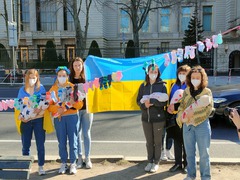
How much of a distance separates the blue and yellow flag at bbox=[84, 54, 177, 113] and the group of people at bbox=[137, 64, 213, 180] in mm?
585

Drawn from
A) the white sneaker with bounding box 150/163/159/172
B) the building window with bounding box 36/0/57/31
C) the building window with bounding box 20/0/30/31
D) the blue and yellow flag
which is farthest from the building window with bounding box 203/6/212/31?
the white sneaker with bounding box 150/163/159/172

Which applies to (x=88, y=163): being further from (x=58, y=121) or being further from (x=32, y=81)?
(x=32, y=81)

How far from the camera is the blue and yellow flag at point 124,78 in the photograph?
5.34 m

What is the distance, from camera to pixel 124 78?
541cm

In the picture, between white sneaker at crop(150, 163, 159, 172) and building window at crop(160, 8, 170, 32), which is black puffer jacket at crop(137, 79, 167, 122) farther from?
building window at crop(160, 8, 170, 32)

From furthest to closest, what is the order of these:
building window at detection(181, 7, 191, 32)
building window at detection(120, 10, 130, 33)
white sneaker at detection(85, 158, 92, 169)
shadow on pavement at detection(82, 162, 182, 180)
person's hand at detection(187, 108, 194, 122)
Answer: building window at detection(120, 10, 130, 33), building window at detection(181, 7, 191, 32), white sneaker at detection(85, 158, 92, 169), shadow on pavement at detection(82, 162, 182, 180), person's hand at detection(187, 108, 194, 122)

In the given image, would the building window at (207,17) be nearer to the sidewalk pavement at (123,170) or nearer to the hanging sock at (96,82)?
the sidewalk pavement at (123,170)

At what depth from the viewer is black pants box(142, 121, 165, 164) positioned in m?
4.71

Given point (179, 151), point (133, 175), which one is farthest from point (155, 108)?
point (133, 175)

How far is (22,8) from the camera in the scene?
41.1 metres

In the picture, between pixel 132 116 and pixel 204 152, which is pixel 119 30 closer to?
pixel 132 116

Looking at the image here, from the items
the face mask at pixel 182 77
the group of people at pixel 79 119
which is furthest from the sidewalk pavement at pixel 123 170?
the face mask at pixel 182 77

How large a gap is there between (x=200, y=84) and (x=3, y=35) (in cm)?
4127

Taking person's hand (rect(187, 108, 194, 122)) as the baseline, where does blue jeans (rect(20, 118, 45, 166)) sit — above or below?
below
